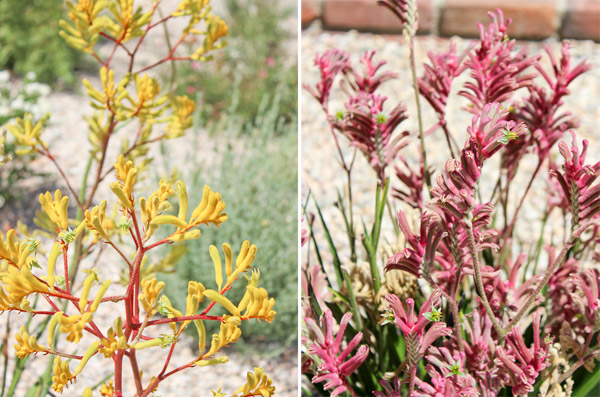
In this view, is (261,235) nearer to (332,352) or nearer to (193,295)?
(332,352)

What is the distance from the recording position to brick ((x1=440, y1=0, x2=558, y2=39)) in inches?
165

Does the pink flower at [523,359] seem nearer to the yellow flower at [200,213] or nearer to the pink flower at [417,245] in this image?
the pink flower at [417,245]

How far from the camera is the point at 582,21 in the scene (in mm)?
4168

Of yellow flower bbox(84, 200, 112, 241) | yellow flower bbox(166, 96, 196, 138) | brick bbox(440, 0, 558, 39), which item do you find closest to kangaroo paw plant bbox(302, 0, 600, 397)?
yellow flower bbox(166, 96, 196, 138)

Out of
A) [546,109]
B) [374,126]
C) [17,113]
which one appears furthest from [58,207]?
[17,113]

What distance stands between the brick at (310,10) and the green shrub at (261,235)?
2.06 metres

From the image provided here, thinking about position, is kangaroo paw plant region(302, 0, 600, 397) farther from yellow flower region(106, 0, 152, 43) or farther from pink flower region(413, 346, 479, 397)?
yellow flower region(106, 0, 152, 43)

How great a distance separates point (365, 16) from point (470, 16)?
2.15ft

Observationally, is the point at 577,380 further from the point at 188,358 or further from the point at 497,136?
the point at 188,358

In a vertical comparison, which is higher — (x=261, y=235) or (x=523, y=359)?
(x=523, y=359)

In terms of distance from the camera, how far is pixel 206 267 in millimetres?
2279

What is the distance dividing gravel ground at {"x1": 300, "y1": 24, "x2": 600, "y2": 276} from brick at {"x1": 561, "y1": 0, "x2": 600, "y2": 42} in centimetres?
5

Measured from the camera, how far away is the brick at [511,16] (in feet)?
13.8

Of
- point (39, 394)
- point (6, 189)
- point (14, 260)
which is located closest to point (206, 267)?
point (39, 394)
